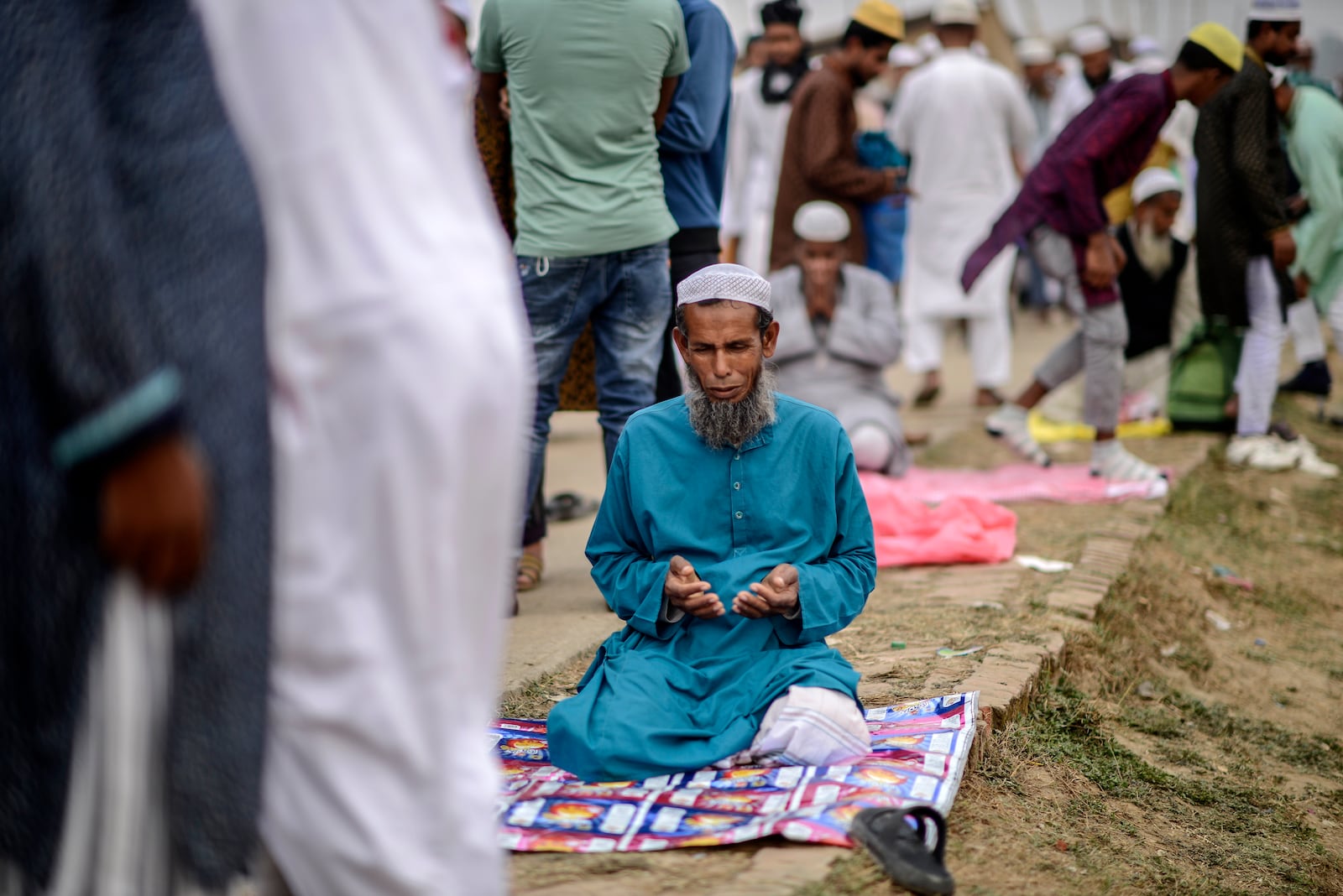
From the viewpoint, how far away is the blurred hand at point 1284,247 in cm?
726

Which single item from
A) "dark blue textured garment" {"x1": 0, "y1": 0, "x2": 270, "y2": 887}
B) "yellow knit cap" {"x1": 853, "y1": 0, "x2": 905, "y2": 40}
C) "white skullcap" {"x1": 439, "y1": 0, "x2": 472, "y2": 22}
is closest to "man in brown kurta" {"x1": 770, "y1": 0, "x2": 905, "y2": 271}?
"yellow knit cap" {"x1": 853, "y1": 0, "x2": 905, "y2": 40}

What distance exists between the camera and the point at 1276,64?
24.8 feet

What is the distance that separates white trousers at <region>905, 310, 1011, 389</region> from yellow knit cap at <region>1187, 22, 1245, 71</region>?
2703 millimetres

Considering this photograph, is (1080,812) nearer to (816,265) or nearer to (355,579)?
(355,579)

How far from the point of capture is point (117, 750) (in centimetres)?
167

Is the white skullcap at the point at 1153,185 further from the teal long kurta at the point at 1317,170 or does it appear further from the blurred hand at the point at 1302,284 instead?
the blurred hand at the point at 1302,284

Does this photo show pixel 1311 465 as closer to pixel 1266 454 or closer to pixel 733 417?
pixel 1266 454

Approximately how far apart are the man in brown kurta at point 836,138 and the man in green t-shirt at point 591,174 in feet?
9.70

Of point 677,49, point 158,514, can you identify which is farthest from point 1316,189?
point 158,514

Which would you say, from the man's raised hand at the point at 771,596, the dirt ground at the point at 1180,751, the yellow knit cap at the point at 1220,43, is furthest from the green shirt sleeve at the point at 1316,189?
the man's raised hand at the point at 771,596

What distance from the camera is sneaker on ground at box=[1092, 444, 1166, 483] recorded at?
269 inches

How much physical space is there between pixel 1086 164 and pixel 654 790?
4.45 metres

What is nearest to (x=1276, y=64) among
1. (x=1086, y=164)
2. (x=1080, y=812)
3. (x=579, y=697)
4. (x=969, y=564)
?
(x=1086, y=164)

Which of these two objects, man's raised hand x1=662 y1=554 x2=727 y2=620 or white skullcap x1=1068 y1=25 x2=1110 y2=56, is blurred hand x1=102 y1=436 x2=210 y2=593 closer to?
man's raised hand x1=662 y1=554 x2=727 y2=620
